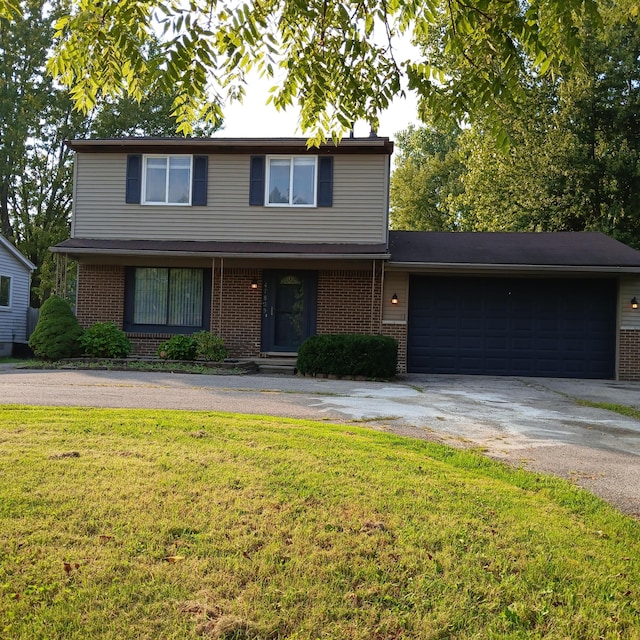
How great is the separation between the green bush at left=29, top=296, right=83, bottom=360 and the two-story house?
1.44m

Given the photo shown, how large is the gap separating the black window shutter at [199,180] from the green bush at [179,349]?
11.9 feet

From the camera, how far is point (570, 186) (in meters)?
21.7

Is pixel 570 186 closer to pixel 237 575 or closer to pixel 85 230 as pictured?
pixel 85 230

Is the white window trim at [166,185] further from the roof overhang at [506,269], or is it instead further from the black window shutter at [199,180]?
the roof overhang at [506,269]

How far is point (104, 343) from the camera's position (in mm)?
13578

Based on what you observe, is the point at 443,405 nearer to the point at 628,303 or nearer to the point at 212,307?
the point at 212,307

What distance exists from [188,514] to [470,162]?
78.0ft

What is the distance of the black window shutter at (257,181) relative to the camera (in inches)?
581

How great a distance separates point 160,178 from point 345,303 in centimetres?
576

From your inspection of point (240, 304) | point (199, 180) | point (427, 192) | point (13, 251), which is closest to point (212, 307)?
point (240, 304)

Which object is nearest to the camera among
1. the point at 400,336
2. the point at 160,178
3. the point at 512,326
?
the point at 400,336

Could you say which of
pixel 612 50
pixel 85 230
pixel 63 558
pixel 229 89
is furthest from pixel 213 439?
pixel 612 50

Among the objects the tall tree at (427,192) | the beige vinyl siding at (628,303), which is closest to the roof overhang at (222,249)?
the beige vinyl siding at (628,303)

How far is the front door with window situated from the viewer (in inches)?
586
